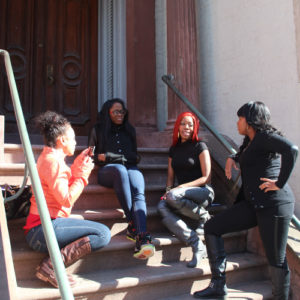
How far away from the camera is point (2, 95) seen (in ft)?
17.3

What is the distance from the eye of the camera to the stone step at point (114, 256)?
2.63 meters

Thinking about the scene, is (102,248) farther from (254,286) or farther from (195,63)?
(195,63)

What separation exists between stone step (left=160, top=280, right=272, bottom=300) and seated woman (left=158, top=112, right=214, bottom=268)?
0.97 feet

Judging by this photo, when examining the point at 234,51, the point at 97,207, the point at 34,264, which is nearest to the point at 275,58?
the point at 234,51

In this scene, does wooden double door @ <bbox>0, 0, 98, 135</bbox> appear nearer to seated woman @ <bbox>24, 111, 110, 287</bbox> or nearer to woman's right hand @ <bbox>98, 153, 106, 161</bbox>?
woman's right hand @ <bbox>98, 153, 106, 161</bbox>

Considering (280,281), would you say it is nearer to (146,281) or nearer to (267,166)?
(267,166)

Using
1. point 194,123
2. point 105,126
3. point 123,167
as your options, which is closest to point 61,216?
point 123,167

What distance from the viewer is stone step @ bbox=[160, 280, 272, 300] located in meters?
2.86

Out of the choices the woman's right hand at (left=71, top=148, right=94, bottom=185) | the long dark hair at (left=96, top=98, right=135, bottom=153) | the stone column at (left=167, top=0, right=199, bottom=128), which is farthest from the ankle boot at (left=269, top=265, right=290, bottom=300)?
the stone column at (left=167, top=0, right=199, bottom=128)

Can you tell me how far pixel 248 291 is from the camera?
3021mm

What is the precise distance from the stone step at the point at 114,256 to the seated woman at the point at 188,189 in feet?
0.45

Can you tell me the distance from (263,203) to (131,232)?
1.08m

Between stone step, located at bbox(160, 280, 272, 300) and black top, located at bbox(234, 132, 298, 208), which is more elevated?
black top, located at bbox(234, 132, 298, 208)

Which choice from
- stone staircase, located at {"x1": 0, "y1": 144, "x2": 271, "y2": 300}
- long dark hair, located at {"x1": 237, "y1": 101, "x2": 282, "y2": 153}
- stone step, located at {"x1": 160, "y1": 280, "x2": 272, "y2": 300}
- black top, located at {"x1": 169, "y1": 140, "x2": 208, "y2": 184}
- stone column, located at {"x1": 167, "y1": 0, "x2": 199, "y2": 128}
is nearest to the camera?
stone staircase, located at {"x1": 0, "y1": 144, "x2": 271, "y2": 300}
